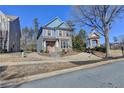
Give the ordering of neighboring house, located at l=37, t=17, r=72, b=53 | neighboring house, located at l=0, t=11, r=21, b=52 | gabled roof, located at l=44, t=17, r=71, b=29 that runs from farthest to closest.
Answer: gabled roof, located at l=44, t=17, r=71, b=29 → neighboring house, located at l=37, t=17, r=72, b=53 → neighboring house, located at l=0, t=11, r=21, b=52

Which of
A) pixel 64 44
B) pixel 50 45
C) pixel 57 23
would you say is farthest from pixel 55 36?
pixel 57 23

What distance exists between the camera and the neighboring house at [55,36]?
3462 centimetres

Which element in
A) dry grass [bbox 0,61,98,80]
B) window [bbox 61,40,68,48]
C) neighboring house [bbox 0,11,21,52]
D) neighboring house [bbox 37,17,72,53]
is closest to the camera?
dry grass [bbox 0,61,98,80]

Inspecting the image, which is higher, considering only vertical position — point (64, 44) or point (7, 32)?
point (7, 32)

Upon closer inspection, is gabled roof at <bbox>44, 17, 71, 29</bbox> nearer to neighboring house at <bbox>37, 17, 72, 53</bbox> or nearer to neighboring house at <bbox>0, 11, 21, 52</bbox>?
neighboring house at <bbox>37, 17, 72, 53</bbox>

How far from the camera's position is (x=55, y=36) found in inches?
1396

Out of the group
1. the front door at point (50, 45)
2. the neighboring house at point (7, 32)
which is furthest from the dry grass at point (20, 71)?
the front door at point (50, 45)

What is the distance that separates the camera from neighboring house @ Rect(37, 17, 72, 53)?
114 ft

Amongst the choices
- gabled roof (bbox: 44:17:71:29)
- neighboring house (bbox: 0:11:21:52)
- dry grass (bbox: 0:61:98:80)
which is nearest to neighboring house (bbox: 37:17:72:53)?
gabled roof (bbox: 44:17:71:29)

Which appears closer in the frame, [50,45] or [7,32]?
[7,32]

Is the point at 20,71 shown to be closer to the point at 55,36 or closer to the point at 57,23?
the point at 55,36

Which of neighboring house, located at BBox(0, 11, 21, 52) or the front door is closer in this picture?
neighboring house, located at BBox(0, 11, 21, 52)

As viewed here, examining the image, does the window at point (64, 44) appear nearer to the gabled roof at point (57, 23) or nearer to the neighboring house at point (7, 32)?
the gabled roof at point (57, 23)
